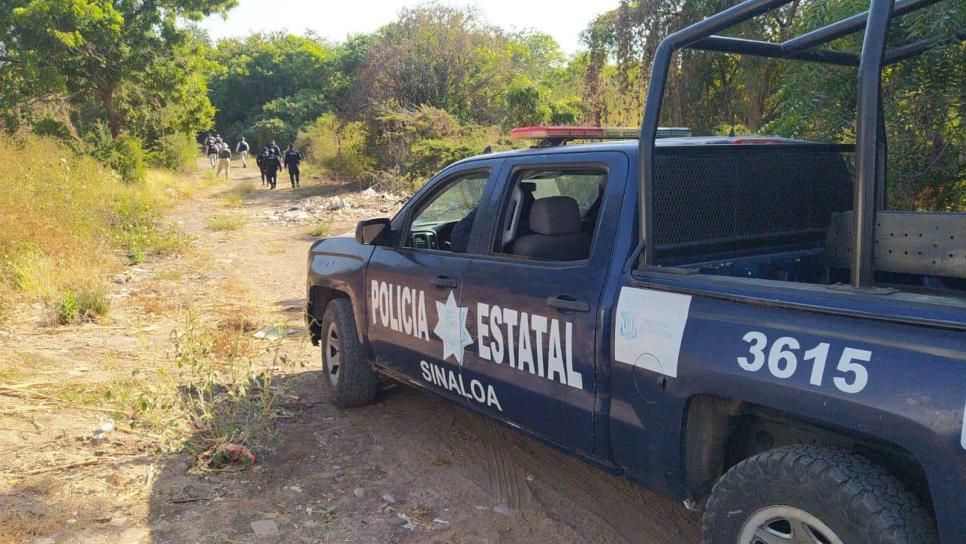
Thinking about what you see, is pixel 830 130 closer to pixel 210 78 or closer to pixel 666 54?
pixel 666 54

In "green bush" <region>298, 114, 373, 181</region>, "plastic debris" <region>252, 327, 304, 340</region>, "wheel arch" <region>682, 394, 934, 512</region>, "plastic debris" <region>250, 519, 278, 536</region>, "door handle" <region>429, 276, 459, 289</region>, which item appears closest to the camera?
"wheel arch" <region>682, 394, 934, 512</region>

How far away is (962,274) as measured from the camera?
9.29 ft

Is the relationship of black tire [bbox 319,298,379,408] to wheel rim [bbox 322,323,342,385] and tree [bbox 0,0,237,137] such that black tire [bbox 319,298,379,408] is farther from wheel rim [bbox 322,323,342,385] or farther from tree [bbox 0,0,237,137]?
tree [bbox 0,0,237,137]

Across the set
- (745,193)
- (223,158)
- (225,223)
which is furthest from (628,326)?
(223,158)

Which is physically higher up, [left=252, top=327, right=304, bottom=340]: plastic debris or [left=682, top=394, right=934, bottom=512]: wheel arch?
[left=682, top=394, right=934, bottom=512]: wheel arch

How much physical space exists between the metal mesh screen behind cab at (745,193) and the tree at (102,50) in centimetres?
2239

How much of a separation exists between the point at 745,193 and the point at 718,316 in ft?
3.55

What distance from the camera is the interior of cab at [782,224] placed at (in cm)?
290

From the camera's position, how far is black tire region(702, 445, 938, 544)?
217 cm

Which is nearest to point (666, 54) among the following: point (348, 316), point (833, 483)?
point (833, 483)

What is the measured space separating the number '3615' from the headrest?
145 cm

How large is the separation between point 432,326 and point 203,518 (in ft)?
4.79

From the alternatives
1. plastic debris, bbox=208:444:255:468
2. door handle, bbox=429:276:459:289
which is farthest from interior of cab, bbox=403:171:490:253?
plastic debris, bbox=208:444:255:468

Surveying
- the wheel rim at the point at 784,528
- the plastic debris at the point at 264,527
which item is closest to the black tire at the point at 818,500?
the wheel rim at the point at 784,528
